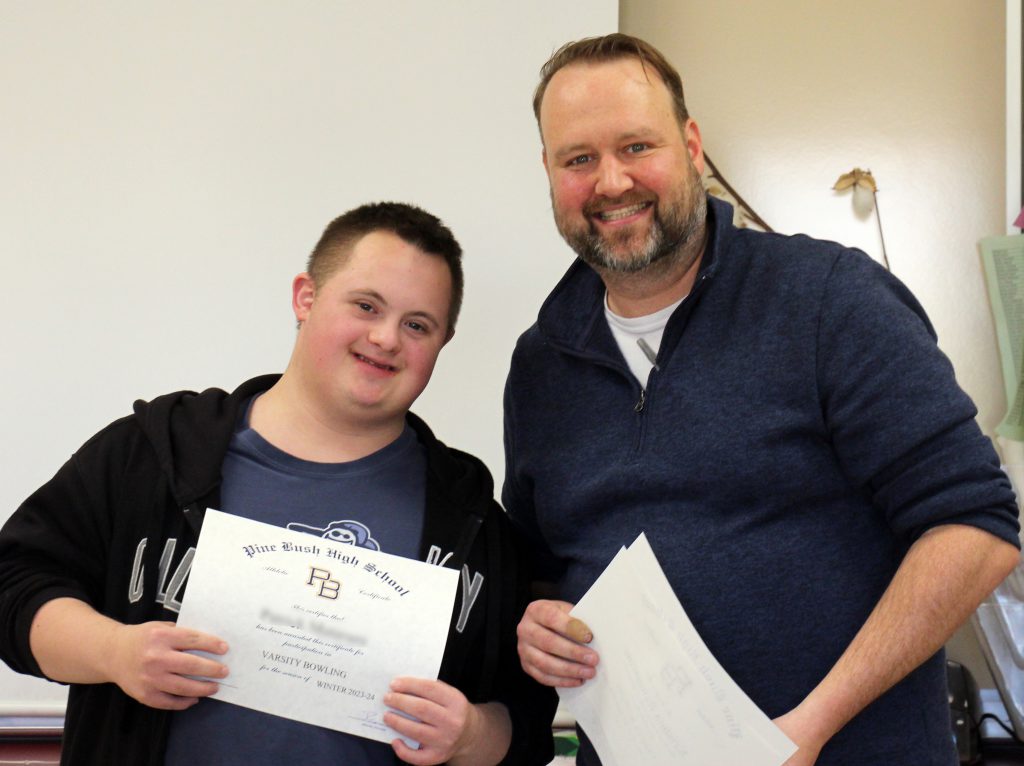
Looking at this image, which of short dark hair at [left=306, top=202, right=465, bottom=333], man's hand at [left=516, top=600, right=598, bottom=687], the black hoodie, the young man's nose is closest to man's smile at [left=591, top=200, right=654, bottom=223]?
short dark hair at [left=306, top=202, right=465, bottom=333]

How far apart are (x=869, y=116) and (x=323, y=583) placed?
1806mm

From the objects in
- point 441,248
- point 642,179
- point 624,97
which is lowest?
point 441,248

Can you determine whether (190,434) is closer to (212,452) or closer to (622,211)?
(212,452)

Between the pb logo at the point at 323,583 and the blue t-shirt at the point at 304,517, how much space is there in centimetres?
8

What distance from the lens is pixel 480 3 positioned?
84.2 inches

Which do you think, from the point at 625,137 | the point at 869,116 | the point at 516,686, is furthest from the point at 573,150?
the point at 869,116

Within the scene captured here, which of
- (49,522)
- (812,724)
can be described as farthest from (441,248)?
(812,724)

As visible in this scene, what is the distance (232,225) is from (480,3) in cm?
77

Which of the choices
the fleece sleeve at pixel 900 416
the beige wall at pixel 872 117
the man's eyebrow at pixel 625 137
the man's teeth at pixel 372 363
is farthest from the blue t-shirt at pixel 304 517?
the beige wall at pixel 872 117

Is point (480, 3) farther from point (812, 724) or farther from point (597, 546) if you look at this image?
point (812, 724)

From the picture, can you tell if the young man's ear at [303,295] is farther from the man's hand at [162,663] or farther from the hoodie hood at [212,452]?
the man's hand at [162,663]

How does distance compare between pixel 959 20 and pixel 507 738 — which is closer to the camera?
pixel 507 738

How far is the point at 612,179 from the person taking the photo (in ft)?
4.44

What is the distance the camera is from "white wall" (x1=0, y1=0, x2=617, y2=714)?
211 cm
